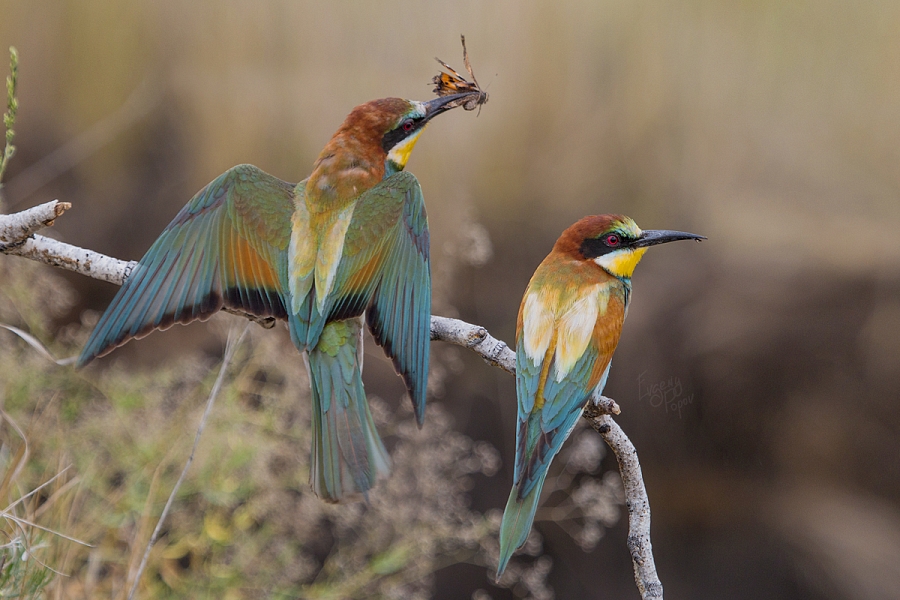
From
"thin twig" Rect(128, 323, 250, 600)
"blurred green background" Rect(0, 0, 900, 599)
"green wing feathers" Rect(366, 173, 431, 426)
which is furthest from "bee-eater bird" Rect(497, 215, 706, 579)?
"blurred green background" Rect(0, 0, 900, 599)

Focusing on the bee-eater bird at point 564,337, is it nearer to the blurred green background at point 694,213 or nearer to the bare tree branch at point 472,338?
the bare tree branch at point 472,338

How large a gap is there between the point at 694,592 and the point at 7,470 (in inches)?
84.2

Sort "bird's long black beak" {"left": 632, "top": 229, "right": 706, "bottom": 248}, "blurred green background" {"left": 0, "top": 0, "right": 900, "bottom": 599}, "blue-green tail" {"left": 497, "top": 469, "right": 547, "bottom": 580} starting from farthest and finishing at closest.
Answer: "blurred green background" {"left": 0, "top": 0, "right": 900, "bottom": 599} → "bird's long black beak" {"left": 632, "top": 229, "right": 706, "bottom": 248} → "blue-green tail" {"left": 497, "top": 469, "right": 547, "bottom": 580}

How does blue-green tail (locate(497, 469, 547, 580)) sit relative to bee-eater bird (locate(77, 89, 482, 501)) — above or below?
below

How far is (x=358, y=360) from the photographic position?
→ 1041 mm

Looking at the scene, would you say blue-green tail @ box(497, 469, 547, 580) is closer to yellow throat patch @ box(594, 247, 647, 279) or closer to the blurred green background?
yellow throat patch @ box(594, 247, 647, 279)

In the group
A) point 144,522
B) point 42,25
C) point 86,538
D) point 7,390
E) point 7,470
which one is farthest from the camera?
point 42,25

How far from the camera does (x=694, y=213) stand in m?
2.74

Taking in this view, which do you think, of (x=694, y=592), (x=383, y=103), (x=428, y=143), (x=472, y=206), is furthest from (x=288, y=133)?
(x=694, y=592)

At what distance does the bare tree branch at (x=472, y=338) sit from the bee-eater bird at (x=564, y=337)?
4 centimetres

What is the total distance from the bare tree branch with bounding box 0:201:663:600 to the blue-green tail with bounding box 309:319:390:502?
0.11m

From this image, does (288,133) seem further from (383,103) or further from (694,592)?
(694,592)

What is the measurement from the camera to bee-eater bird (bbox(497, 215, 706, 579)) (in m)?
0.95

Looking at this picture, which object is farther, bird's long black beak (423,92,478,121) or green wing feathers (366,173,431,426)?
bird's long black beak (423,92,478,121)
